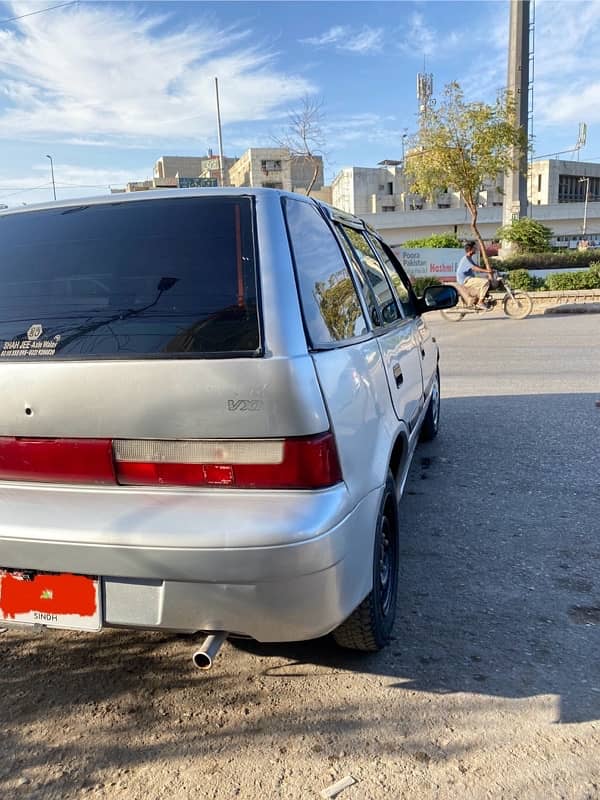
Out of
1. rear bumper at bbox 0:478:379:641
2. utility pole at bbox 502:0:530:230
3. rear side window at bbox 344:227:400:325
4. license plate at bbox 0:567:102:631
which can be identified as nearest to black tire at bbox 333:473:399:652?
rear bumper at bbox 0:478:379:641

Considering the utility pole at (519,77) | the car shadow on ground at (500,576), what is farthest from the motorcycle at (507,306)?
the utility pole at (519,77)

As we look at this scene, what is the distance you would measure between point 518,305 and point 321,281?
13760mm

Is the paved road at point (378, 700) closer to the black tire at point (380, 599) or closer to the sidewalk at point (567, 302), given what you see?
the black tire at point (380, 599)

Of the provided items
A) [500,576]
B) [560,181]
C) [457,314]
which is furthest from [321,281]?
[560,181]

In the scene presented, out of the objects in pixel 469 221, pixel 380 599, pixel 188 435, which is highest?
pixel 469 221

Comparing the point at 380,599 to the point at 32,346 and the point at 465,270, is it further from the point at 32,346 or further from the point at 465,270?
Result: the point at 465,270

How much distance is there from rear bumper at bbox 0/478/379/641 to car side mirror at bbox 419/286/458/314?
2768mm

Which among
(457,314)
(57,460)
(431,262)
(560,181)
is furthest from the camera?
(560,181)

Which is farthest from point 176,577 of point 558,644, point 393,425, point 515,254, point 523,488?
point 515,254

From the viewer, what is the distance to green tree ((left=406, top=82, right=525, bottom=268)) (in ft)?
68.2

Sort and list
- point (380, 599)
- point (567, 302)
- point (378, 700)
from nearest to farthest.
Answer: point (378, 700) < point (380, 599) < point (567, 302)

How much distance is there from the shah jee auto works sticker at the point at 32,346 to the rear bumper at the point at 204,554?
1.66 feet

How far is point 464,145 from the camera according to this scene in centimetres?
2098

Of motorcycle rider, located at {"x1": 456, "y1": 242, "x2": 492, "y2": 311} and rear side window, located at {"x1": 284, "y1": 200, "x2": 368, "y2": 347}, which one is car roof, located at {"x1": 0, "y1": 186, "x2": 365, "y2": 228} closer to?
rear side window, located at {"x1": 284, "y1": 200, "x2": 368, "y2": 347}
